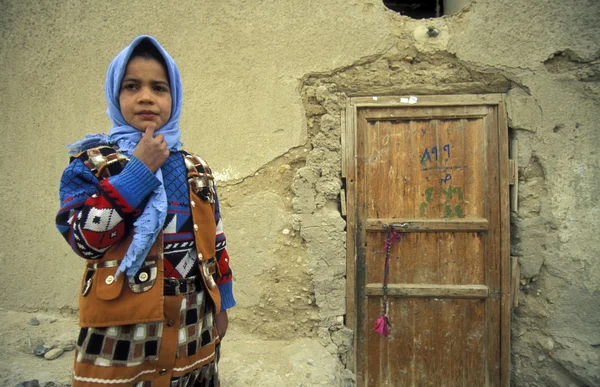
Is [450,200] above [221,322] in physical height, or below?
above

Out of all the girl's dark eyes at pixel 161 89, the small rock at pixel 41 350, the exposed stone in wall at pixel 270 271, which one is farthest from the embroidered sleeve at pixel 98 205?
the small rock at pixel 41 350

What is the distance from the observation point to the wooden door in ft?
7.97

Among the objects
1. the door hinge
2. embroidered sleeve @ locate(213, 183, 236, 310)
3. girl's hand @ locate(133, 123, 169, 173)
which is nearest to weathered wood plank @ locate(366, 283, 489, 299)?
the door hinge

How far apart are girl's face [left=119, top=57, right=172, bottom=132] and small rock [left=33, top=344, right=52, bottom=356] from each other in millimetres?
1979

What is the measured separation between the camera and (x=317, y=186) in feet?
8.01

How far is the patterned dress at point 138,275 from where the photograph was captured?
41.0 inches

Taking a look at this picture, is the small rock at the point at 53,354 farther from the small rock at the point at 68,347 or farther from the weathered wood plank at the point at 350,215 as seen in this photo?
the weathered wood plank at the point at 350,215

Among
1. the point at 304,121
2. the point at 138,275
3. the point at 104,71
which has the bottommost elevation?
the point at 138,275

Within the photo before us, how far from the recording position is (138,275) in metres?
1.12

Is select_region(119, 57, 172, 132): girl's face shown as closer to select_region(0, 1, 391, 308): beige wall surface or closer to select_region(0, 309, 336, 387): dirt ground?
select_region(0, 1, 391, 308): beige wall surface

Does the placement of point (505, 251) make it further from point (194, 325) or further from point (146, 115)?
point (146, 115)

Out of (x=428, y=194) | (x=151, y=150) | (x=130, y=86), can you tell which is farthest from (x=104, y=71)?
(x=428, y=194)

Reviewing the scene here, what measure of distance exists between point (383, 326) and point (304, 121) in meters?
1.51

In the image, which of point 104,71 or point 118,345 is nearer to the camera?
point 118,345
